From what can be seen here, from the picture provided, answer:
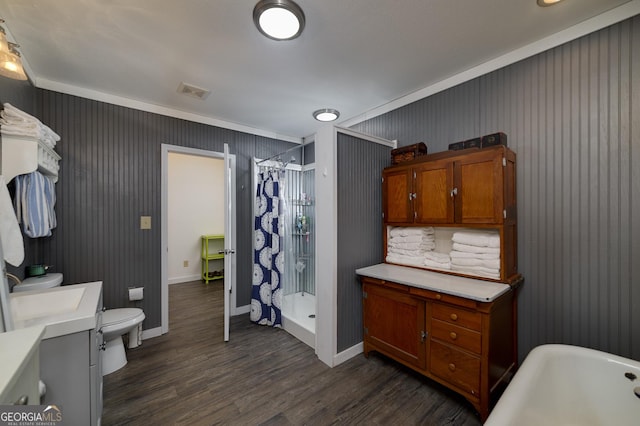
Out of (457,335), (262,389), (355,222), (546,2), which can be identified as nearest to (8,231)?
(262,389)

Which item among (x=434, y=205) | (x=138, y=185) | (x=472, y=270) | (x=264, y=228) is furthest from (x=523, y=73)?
(x=138, y=185)

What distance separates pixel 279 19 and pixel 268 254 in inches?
96.5

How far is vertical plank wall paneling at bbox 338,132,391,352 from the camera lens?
2389mm

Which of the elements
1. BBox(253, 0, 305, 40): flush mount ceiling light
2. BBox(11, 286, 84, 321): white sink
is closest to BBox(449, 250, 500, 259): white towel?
BBox(253, 0, 305, 40): flush mount ceiling light

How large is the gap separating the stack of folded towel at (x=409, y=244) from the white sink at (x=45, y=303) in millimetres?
2528

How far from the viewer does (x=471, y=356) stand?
1708 millimetres

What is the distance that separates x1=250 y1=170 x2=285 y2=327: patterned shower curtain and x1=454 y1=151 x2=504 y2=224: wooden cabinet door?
1970mm

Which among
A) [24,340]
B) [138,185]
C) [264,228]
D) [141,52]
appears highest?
[141,52]

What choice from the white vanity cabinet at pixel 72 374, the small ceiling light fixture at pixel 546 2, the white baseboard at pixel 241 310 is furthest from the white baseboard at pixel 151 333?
the small ceiling light fixture at pixel 546 2

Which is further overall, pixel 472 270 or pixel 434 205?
pixel 434 205

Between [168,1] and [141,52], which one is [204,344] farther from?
[168,1]

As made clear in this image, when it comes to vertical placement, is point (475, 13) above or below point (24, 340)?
above

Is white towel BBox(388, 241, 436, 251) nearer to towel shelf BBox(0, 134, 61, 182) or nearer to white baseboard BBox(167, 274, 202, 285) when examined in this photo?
towel shelf BBox(0, 134, 61, 182)

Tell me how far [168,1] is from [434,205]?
241 cm
